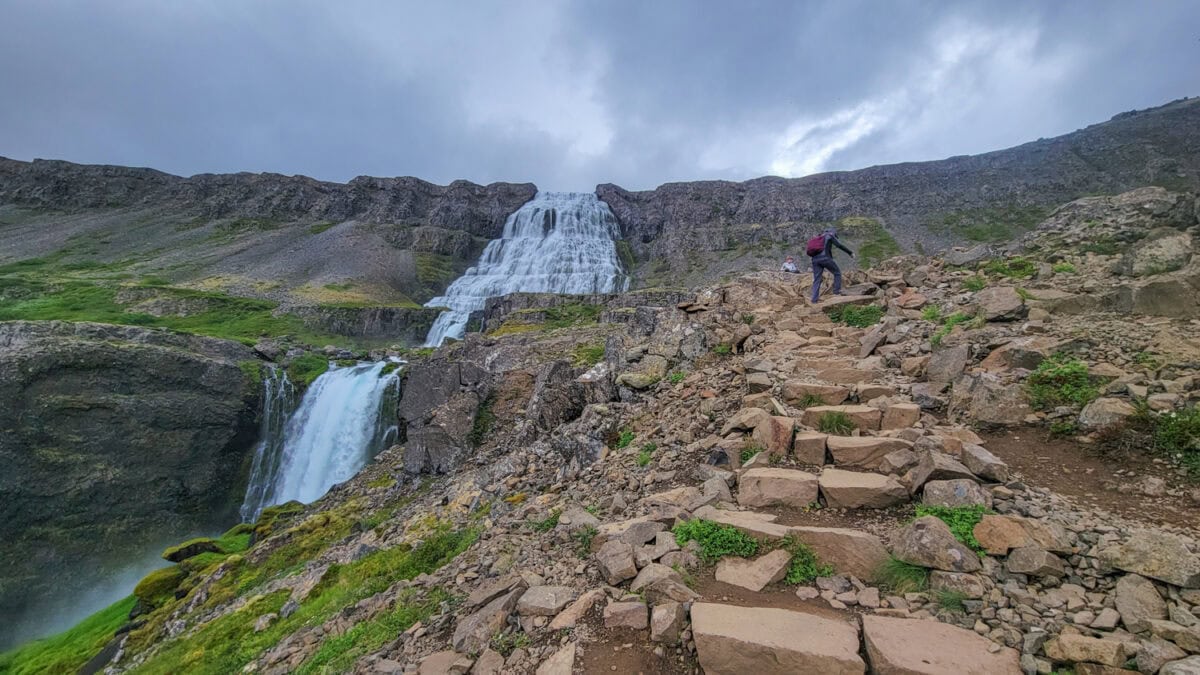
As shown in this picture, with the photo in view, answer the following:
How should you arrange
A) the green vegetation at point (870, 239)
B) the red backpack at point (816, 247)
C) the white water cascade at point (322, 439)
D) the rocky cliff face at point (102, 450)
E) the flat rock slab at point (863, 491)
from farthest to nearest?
1. the green vegetation at point (870, 239)
2. the white water cascade at point (322, 439)
3. the rocky cliff face at point (102, 450)
4. the red backpack at point (816, 247)
5. the flat rock slab at point (863, 491)

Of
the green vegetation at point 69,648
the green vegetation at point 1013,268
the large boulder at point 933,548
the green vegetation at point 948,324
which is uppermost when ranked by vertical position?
the green vegetation at point 1013,268

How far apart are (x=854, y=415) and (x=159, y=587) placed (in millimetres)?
24623

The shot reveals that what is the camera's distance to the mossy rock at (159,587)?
1770cm

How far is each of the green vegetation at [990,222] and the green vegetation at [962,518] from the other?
107m

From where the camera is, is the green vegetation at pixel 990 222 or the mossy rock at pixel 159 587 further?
the green vegetation at pixel 990 222

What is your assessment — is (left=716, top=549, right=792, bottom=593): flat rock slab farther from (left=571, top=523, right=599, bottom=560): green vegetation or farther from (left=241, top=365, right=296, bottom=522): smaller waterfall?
(left=241, top=365, right=296, bottom=522): smaller waterfall

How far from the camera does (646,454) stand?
8.36 m

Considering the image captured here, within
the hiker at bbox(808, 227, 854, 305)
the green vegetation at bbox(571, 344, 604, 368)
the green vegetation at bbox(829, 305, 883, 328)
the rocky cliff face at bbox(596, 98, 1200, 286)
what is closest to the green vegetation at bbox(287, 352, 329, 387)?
the green vegetation at bbox(571, 344, 604, 368)

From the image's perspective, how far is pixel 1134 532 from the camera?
386 centimetres

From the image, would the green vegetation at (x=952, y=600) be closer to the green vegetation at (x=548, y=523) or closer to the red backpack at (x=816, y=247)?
the green vegetation at (x=548, y=523)

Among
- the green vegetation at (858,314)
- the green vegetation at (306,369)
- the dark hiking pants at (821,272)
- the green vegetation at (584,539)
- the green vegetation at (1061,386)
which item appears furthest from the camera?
the green vegetation at (306,369)

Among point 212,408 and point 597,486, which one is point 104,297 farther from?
point 597,486


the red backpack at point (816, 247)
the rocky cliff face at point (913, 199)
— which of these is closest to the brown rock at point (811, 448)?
the red backpack at point (816, 247)

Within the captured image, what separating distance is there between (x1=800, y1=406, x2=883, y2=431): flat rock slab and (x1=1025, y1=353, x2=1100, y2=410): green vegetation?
6.15 feet
